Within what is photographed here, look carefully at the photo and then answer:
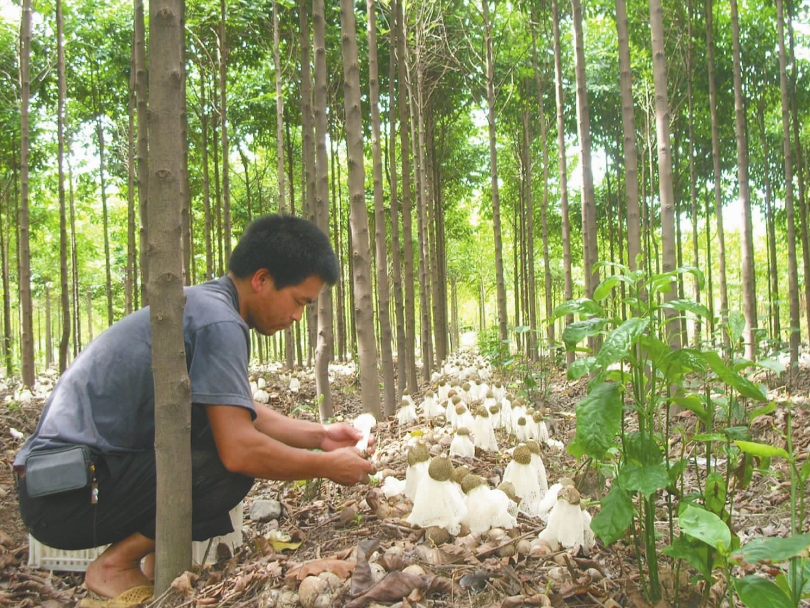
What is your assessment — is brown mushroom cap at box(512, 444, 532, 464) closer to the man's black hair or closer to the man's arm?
the man's arm

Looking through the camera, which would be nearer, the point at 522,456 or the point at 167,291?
the point at 167,291

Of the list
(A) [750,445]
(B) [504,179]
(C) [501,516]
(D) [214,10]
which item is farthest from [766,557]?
(B) [504,179]

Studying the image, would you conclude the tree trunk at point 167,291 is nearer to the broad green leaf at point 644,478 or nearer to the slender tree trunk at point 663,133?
the broad green leaf at point 644,478

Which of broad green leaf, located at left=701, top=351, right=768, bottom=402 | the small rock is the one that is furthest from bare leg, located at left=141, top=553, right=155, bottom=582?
broad green leaf, located at left=701, top=351, right=768, bottom=402

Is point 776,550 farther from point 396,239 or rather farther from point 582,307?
point 396,239

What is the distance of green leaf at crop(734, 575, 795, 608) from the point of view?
1141mm

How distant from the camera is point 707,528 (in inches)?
47.7

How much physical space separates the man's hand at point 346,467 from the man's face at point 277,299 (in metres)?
0.65

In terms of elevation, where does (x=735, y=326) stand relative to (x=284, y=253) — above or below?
below

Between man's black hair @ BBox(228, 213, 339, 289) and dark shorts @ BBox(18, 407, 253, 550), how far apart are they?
668mm

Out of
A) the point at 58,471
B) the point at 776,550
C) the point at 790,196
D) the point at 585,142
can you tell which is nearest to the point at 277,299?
the point at 58,471

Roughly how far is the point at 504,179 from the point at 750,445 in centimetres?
1496


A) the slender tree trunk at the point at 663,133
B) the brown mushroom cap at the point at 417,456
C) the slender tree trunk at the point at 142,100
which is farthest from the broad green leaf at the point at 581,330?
the slender tree trunk at the point at 663,133

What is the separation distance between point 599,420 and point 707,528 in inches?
15.3
